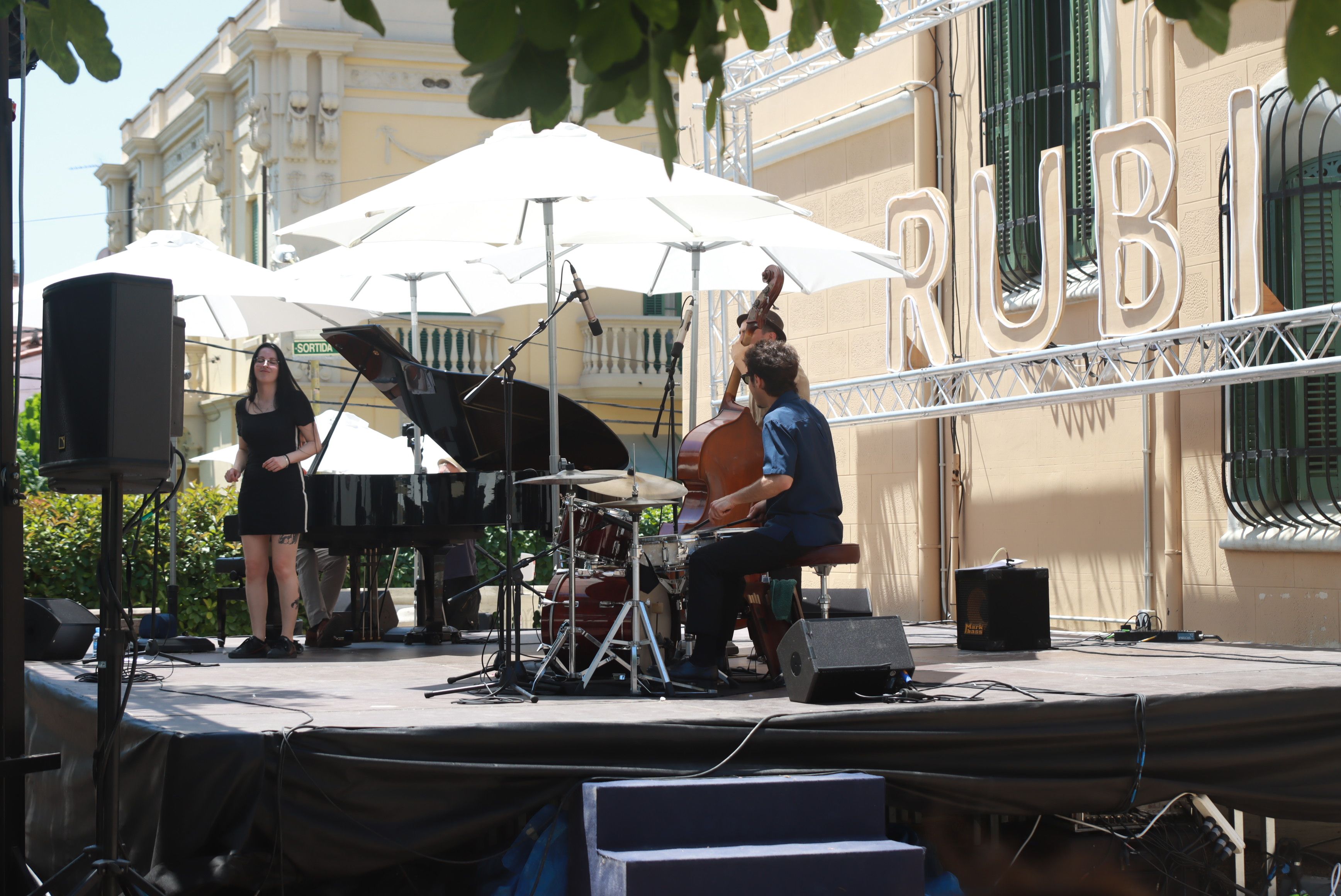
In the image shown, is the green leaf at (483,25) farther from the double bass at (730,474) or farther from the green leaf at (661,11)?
the double bass at (730,474)

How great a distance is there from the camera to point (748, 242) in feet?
23.3

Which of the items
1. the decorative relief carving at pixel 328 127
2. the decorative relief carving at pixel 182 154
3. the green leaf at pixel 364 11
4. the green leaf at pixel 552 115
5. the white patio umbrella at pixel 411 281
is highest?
the decorative relief carving at pixel 182 154

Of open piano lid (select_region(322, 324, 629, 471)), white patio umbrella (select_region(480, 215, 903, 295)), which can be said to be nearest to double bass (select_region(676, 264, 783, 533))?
open piano lid (select_region(322, 324, 629, 471))

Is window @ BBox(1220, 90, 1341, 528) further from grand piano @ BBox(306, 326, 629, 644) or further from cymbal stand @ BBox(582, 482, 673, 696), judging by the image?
cymbal stand @ BBox(582, 482, 673, 696)

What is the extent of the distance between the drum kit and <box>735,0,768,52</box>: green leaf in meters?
2.86

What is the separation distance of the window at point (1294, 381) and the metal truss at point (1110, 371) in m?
0.26

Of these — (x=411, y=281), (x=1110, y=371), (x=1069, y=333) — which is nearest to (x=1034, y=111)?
(x=1069, y=333)

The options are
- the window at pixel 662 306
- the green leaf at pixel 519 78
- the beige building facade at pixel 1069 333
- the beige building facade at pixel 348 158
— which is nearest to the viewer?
the green leaf at pixel 519 78

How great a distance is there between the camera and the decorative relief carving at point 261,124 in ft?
64.9

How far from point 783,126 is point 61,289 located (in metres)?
8.63

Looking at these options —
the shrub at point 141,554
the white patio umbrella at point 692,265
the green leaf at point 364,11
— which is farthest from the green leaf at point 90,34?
the shrub at point 141,554

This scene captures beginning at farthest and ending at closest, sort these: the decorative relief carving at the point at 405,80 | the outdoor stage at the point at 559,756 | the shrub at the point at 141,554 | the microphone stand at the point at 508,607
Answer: the decorative relief carving at the point at 405,80 → the shrub at the point at 141,554 → the microphone stand at the point at 508,607 → the outdoor stage at the point at 559,756

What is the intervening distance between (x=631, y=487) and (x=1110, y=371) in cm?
452

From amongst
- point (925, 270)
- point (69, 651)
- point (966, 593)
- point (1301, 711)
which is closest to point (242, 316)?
point (69, 651)
